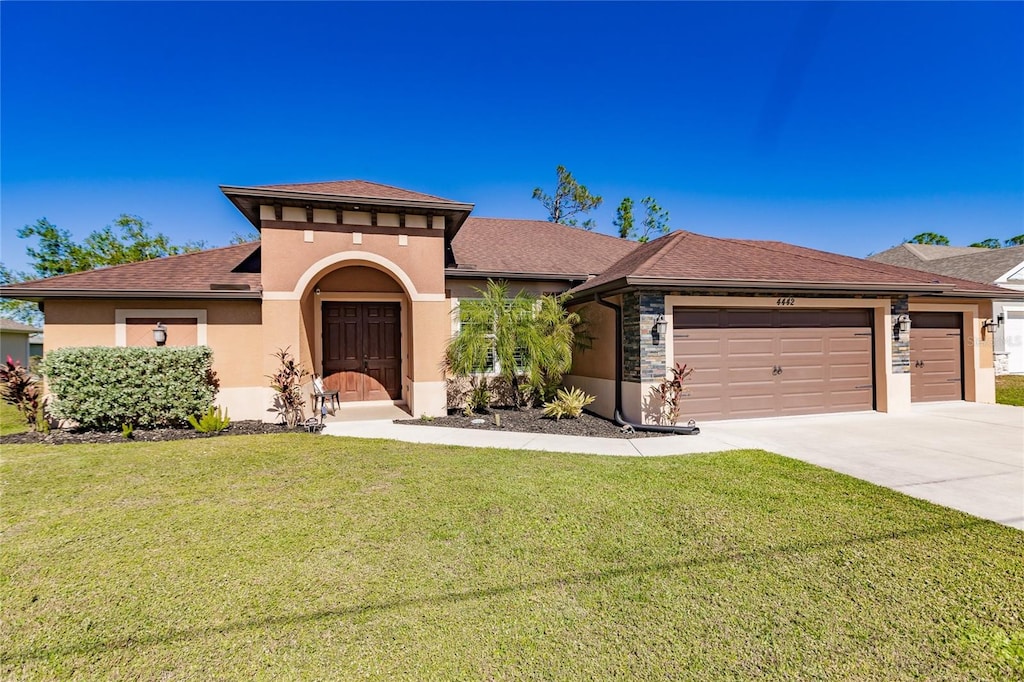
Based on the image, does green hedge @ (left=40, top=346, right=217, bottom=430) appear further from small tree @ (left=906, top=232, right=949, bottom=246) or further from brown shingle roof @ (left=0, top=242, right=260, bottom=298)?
small tree @ (left=906, top=232, right=949, bottom=246)

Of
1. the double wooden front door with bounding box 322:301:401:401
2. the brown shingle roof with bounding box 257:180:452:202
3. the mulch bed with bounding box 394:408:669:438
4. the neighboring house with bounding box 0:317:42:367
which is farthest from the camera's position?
the neighboring house with bounding box 0:317:42:367

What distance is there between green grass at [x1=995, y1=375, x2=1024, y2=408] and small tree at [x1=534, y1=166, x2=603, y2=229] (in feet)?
63.9

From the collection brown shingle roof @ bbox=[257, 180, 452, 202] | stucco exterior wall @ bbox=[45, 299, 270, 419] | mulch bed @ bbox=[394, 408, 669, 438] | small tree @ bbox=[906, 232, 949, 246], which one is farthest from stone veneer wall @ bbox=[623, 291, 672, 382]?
small tree @ bbox=[906, 232, 949, 246]

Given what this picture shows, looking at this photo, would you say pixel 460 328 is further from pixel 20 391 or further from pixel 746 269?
pixel 20 391

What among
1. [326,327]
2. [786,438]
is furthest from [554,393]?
[326,327]

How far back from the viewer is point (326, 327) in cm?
1057

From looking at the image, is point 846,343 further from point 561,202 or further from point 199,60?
point 561,202

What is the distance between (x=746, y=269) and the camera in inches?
354

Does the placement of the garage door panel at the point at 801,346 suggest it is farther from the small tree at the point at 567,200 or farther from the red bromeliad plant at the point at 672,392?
the small tree at the point at 567,200

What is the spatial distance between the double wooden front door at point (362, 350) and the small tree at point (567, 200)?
18063 mm

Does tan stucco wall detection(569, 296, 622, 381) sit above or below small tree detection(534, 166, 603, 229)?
below

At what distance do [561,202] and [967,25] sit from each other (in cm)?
1861

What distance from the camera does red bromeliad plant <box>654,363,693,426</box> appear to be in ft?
26.1

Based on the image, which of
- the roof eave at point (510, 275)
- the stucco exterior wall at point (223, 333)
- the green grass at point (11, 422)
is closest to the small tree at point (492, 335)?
the roof eave at point (510, 275)
